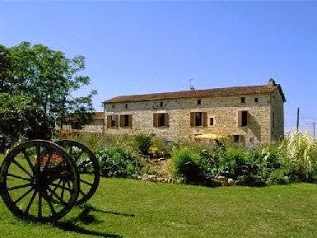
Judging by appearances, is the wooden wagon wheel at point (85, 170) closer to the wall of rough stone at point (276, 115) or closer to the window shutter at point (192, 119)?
the wall of rough stone at point (276, 115)

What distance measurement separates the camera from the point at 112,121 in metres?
45.4

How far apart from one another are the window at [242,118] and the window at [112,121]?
12.9 metres

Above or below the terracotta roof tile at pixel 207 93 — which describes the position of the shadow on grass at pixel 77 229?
below

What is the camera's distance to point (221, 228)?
7.75 meters

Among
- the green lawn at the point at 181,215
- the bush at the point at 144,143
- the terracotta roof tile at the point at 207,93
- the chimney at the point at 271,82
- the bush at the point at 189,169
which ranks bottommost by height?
the green lawn at the point at 181,215

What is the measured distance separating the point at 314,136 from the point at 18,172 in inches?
406

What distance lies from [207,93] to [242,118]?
13.2ft

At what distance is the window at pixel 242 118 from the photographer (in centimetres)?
3722

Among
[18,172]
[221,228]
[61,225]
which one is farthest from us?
[18,172]

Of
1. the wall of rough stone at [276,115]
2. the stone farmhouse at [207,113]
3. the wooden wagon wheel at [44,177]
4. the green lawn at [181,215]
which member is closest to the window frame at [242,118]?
the stone farmhouse at [207,113]

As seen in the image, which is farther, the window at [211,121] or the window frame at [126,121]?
the window frame at [126,121]

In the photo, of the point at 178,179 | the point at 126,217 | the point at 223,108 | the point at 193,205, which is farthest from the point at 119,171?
the point at 223,108

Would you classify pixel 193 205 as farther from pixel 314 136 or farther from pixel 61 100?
pixel 61 100

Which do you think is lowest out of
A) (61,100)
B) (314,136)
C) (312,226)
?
(312,226)
